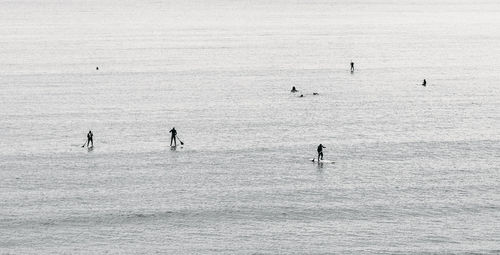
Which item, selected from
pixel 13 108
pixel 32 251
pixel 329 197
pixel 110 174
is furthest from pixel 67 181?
pixel 13 108

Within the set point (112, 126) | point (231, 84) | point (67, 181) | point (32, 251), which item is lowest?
point (32, 251)

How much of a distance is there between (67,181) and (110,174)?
12.8 ft

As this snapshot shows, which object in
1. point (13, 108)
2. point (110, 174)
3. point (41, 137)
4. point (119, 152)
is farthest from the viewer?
point (13, 108)

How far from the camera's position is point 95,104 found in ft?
340

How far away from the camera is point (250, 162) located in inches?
2894

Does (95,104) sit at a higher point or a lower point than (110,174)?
higher

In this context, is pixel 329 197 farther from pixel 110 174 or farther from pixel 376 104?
pixel 376 104

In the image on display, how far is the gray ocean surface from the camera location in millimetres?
54438

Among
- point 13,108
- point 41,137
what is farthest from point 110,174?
point 13,108

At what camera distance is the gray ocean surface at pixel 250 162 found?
179ft

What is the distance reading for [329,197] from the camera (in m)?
62.9

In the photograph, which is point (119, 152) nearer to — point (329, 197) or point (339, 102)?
point (329, 197)

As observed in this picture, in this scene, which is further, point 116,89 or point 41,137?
point 116,89

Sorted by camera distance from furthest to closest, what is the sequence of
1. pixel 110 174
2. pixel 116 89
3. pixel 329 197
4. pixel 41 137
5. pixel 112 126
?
pixel 116 89
pixel 112 126
pixel 41 137
pixel 110 174
pixel 329 197
